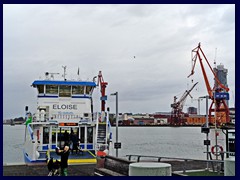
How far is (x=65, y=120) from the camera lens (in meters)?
19.7

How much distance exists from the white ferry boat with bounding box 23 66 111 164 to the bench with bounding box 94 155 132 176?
4.88 metres

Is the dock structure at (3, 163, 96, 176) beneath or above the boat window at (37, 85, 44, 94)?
beneath

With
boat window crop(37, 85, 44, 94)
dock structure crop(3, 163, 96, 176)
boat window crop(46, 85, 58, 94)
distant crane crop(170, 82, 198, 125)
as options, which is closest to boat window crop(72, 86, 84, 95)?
boat window crop(46, 85, 58, 94)

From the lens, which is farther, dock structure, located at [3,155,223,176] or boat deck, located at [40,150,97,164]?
boat deck, located at [40,150,97,164]

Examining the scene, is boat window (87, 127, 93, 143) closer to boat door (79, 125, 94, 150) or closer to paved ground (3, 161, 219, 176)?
boat door (79, 125, 94, 150)

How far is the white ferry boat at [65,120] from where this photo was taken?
1903 cm

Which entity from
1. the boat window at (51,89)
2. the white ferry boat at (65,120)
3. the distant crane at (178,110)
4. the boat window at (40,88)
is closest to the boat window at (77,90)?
the white ferry boat at (65,120)

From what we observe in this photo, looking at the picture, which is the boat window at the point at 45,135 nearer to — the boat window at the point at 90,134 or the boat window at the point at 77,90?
the boat window at the point at 90,134

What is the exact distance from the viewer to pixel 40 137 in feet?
63.5

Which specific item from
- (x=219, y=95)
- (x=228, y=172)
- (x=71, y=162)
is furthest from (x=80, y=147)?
(x=219, y=95)

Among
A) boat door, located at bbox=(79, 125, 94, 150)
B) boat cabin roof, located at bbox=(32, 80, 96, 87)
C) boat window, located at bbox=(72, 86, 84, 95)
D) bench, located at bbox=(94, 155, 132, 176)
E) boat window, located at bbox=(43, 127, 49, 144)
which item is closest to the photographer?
bench, located at bbox=(94, 155, 132, 176)

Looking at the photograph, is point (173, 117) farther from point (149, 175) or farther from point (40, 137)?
point (149, 175)

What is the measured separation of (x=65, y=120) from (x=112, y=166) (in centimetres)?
827

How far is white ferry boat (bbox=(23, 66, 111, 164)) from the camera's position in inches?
749
